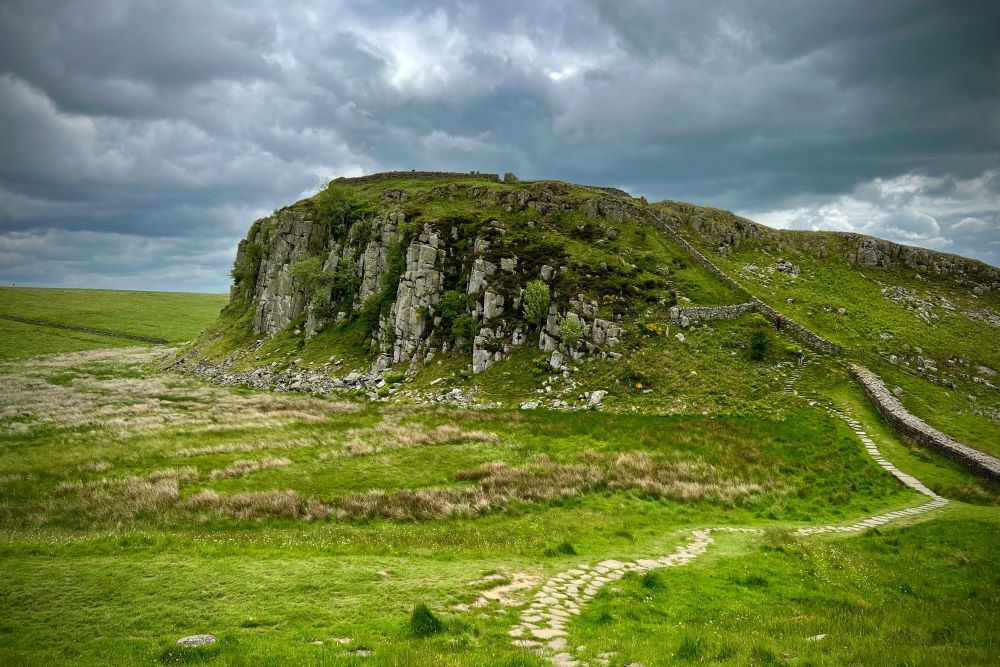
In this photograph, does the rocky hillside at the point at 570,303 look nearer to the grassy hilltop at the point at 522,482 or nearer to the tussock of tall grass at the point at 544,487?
the grassy hilltop at the point at 522,482

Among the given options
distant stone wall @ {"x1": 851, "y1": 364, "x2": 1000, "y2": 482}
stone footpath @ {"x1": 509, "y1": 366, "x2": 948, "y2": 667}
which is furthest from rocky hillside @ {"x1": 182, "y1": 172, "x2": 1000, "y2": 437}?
stone footpath @ {"x1": 509, "y1": 366, "x2": 948, "y2": 667}

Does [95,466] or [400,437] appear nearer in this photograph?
[95,466]

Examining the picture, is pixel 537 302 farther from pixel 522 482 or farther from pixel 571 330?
pixel 522 482

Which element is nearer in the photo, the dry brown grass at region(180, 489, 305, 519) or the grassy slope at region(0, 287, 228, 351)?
the dry brown grass at region(180, 489, 305, 519)

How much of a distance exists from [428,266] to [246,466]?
3768 centimetres

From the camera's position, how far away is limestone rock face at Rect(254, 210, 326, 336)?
78750 mm

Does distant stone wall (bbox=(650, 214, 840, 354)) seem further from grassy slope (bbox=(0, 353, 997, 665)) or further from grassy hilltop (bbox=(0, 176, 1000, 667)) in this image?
grassy slope (bbox=(0, 353, 997, 665))

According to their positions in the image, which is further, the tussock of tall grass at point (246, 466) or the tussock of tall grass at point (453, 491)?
the tussock of tall grass at point (246, 466)

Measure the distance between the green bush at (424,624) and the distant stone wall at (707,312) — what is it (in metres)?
45.3

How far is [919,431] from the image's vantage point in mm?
29781

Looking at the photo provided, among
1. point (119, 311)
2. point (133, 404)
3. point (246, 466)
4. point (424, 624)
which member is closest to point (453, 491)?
point (246, 466)

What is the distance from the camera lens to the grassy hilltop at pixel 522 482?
36.8ft

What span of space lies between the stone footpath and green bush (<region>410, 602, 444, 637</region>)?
1795 mm

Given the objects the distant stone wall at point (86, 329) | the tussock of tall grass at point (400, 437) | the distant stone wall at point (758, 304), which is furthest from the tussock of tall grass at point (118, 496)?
the distant stone wall at point (86, 329)
